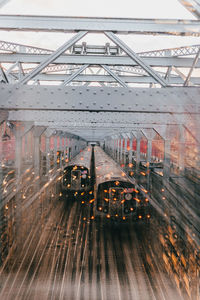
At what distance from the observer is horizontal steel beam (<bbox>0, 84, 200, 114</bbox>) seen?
9.87ft

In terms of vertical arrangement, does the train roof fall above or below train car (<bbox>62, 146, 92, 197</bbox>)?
above

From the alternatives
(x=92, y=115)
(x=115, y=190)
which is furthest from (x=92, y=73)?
(x=115, y=190)

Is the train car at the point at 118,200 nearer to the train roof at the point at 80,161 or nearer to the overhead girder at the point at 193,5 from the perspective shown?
the train roof at the point at 80,161

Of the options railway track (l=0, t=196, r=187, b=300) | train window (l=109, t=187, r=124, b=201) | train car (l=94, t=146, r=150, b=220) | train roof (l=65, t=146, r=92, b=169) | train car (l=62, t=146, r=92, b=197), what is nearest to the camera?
railway track (l=0, t=196, r=187, b=300)

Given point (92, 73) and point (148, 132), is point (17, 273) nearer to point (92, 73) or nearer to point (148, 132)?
point (92, 73)

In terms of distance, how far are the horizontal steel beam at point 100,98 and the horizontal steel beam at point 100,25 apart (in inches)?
42.4

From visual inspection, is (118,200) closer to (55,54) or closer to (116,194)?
(116,194)

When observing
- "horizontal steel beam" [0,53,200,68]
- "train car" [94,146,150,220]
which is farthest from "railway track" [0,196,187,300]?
"horizontal steel beam" [0,53,200,68]

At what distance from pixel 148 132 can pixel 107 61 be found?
10.9 meters

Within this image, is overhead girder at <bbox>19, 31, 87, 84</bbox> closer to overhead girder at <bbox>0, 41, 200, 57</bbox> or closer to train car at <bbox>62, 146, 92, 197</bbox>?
overhead girder at <bbox>0, 41, 200, 57</bbox>

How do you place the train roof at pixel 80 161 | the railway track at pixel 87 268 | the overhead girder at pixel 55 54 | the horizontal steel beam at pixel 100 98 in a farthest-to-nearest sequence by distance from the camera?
the train roof at pixel 80 161, the railway track at pixel 87 268, the overhead girder at pixel 55 54, the horizontal steel beam at pixel 100 98

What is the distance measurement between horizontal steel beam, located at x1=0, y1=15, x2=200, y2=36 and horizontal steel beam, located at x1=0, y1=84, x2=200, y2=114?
108 centimetres

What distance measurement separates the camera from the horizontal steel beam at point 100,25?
3.43 metres

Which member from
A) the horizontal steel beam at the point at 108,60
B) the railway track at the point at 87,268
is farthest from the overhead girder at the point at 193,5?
the railway track at the point at 87,268
